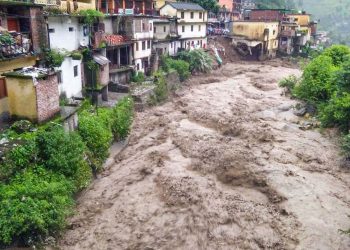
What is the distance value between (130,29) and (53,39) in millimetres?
11729

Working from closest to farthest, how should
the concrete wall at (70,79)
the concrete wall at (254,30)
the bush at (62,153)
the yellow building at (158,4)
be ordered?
the bush at (62,153) → the concrete wall at (70,79) → the yellow building at (158,4) → the concrete wall at (254,30)

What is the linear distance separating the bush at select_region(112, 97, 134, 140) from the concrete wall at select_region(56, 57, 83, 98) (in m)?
3.13

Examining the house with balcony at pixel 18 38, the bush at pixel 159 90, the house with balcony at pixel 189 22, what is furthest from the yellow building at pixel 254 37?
the house with balcony at pixel 18 38

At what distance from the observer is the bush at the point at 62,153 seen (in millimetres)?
16500

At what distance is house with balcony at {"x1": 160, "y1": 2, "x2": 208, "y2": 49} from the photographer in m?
46.4

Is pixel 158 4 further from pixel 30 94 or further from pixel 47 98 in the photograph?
pixel 30 94

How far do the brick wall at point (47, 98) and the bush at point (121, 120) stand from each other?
587 cm

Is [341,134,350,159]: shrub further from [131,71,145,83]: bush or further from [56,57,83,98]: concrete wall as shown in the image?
[131,71,145,83]: bush

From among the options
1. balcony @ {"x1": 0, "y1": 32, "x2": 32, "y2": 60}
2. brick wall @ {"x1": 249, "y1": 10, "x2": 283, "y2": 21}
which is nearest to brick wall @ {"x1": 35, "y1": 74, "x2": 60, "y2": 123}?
balcony @ {"x1": 0, "y1": 32, "x2": 32, "y2": 60}

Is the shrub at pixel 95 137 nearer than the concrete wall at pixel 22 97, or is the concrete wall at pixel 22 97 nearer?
the concrete wall at pixel 22 97

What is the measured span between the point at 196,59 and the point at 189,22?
635 centimetres

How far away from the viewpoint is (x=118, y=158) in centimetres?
2331

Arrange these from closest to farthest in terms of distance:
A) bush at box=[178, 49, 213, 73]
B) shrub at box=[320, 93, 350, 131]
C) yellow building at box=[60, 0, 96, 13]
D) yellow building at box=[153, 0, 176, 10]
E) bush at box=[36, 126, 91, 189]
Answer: bush at box=[36, 126, 91, 189]
shrub at box=[320, 93, 350, 131]
yellow building at box=[60, 0, 96, 13]
bush at box=[178, 49, 213, 73]
yellow building at box=[153, 0, 176, 10]

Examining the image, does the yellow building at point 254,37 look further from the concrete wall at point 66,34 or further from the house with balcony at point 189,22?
the concrete wall at point 66,34
